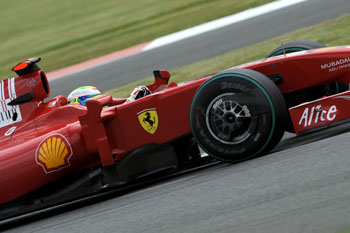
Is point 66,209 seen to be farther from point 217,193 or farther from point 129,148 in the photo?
point 217,193

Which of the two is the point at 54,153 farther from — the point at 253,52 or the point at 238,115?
the point at 253,52

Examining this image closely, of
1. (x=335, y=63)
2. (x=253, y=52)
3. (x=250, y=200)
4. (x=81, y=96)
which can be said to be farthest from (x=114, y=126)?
(x=253, y=52)

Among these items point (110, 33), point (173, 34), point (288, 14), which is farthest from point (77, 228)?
point (110, 33)

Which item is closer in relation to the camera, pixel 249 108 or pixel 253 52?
pixel 249 108

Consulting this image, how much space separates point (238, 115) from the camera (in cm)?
444

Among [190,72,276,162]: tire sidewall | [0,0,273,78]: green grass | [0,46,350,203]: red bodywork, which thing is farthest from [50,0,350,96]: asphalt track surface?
[190,72,276,162]: tire sidewall

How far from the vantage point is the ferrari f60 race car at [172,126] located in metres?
4.41

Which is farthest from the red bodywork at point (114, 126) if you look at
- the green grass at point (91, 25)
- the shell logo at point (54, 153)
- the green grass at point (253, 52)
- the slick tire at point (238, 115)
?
the green grass at point (91, 25)

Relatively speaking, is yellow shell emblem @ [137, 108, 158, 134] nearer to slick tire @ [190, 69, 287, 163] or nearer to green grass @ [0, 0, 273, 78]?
slick tire @ [190, 69, 287, 163]

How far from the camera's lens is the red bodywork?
186 inches

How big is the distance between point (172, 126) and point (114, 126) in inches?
22.4

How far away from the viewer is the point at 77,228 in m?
4.32

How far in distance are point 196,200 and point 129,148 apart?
1.37 meters

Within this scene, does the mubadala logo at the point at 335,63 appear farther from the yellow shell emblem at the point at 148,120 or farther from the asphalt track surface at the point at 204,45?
the asphalt track surface at the point at 204,45
